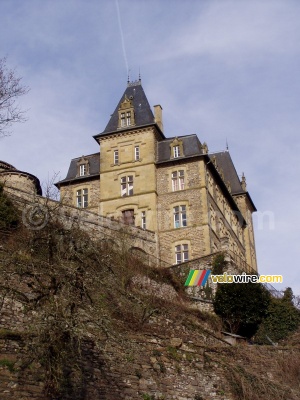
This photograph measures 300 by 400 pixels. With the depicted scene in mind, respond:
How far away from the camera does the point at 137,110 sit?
3744 centimetres

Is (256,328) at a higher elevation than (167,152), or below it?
below

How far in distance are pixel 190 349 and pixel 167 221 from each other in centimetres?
1764

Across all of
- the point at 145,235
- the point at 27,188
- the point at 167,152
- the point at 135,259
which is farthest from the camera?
the point at 167,152

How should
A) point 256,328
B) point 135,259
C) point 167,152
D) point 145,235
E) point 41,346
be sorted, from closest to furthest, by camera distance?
point 41,346 → point 256,328 → point 135,259 → point 145,235 → point 167,152

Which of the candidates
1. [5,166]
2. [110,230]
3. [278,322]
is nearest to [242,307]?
[278,322]

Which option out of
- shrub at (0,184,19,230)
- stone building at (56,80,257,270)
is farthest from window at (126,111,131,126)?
shrub at (0,184,19,230)

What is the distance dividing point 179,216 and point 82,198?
6.55 meters

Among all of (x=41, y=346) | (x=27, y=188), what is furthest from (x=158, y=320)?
(x=27, y=188)

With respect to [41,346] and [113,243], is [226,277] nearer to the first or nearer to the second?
[113,243]

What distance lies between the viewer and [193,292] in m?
26.3

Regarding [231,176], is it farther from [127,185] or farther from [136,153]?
[127,185]

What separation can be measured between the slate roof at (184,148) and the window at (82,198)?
5069 millimetres

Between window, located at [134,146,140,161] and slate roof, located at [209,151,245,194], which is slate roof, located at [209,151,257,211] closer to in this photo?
Result: slate roof, located at [209,151,245,194]

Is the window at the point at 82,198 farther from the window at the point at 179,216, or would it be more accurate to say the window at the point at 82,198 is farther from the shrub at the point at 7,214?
the shrub at the point at 7,214
